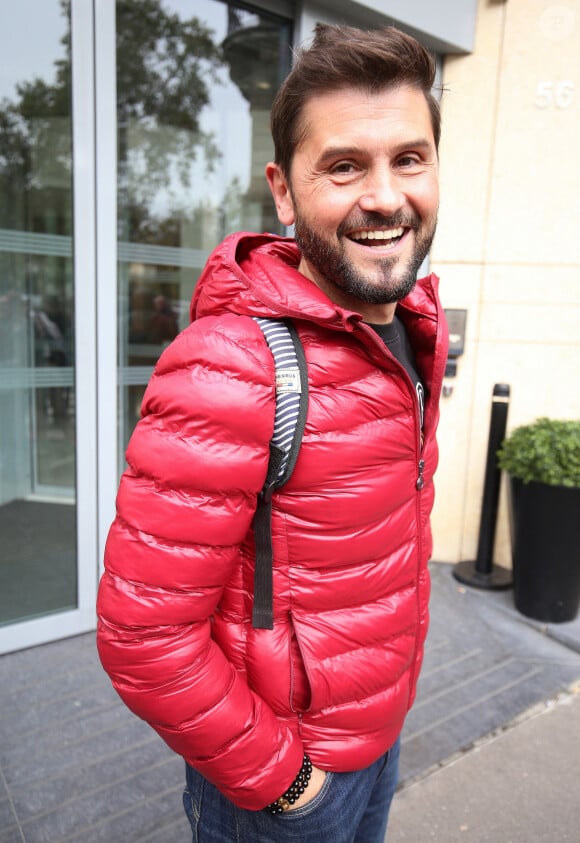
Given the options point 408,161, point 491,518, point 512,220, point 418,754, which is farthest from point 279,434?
point 512,220

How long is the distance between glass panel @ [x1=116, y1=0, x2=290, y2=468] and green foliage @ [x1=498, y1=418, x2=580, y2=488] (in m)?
2.20

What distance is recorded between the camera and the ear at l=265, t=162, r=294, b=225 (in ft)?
4.36

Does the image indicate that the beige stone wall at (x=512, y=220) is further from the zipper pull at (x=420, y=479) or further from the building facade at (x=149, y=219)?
the zipper pull at (x=420, y=479)

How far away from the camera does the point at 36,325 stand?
3.49m

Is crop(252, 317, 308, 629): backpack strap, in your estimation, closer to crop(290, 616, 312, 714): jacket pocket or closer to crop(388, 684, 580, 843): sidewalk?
crop(290, 616, 312, 714): jacket pocket

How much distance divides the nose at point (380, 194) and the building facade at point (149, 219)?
250 cm

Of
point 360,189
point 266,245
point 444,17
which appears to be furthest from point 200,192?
point 360,189

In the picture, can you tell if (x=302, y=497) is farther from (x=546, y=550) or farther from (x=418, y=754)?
(x=546, y=550)

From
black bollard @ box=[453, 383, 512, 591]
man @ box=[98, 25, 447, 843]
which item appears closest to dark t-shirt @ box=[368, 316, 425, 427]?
man @ box=[98, 25, 447, 843]

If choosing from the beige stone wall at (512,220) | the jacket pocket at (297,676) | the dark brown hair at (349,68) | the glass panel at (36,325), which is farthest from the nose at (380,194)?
the beige stone wall at (512,220)

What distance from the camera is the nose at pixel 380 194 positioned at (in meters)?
1.16

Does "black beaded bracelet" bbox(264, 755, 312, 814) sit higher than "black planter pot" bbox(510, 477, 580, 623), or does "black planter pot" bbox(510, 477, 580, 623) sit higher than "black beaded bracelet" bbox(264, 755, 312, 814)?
"black beaded bracelet" bbox(264, 755, 312, 814)

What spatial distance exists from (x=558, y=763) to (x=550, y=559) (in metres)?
1.31

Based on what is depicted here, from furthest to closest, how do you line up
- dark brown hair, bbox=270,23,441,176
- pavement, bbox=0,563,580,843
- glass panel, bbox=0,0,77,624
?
glass panel, bbox=0,0,77,624 → pavement, bbox=0,563,580,843 → dark brown hair, bbox=270,23,441,176
